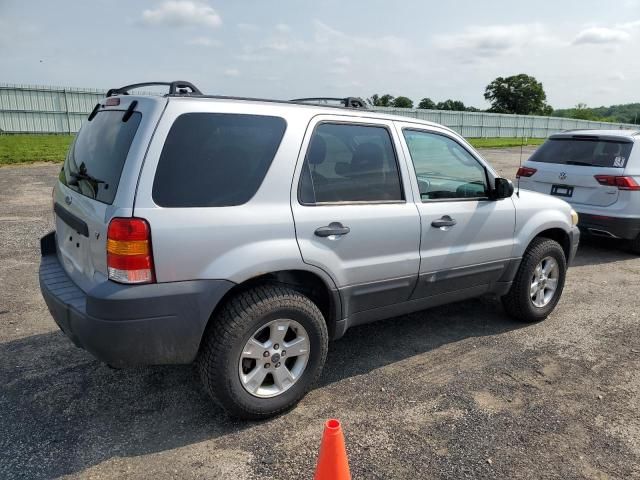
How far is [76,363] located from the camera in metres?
3.83

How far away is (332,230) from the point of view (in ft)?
10.6

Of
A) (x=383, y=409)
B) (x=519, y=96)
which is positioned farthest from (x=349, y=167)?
(x=519, y=96)

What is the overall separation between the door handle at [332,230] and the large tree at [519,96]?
90467 mm

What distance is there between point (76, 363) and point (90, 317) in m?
1.36

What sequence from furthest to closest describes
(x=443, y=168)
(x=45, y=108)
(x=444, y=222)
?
(x=45, y=108)
(x=443, y=168)
(x=444, y=222)

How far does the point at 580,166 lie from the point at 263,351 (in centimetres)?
593

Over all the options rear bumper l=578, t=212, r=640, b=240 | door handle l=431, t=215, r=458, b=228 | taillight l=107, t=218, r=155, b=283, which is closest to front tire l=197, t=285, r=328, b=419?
taillight l=107, t=218, r=155, b=283

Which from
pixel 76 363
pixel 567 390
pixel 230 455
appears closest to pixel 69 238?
pixel 76 363

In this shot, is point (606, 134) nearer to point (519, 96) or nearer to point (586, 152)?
point (586, 152)

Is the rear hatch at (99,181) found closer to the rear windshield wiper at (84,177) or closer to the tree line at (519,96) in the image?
the rear windshield wiper at (84,177)

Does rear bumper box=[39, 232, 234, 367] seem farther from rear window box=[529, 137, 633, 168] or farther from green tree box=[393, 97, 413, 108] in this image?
green tree box=[393, 97, 413, 108]

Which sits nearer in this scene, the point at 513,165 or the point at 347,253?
the point at 347,253

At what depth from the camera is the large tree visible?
284 ft

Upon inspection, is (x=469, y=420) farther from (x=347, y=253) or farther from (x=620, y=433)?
(x=347, y=253)
